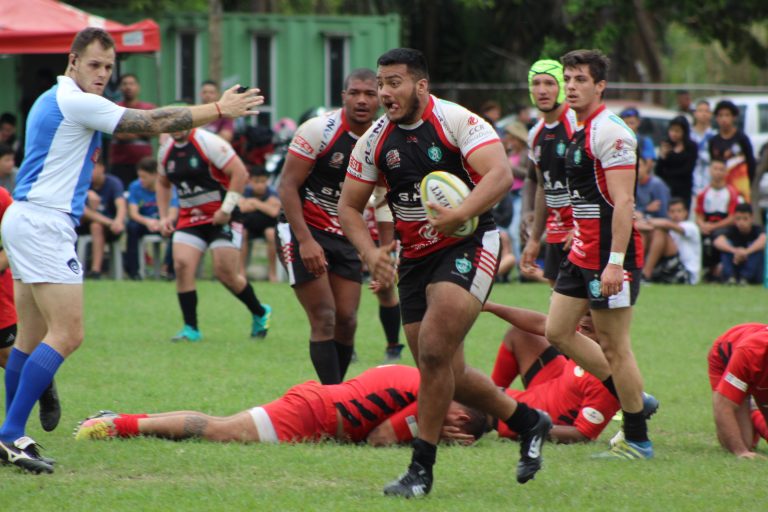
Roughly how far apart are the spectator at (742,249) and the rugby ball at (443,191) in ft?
39.4

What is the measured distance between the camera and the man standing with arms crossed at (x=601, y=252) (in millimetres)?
6750

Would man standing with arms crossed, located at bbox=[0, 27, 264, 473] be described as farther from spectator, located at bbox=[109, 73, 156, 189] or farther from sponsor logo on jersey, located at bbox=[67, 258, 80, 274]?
spectator, located at bbox=[109, 73, 156, 189]

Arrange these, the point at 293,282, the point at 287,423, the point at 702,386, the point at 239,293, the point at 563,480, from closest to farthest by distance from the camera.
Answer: the point at 563,480
the point at 287,423
the point at 293,282
the point at 702,386
the point at 239,293

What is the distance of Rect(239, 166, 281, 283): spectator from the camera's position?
55.7 ft

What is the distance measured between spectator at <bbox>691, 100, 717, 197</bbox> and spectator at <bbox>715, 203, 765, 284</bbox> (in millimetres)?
1517

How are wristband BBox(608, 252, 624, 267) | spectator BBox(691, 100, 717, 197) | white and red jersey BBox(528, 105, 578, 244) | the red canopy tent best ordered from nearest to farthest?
wristband BBox(608, 252, 624, 267), white and red jersey BBox(528, 105, 578, 244), the red canopy tent, spectator BBox(691, 100, 717, 197)

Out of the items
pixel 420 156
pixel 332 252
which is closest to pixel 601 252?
pixel 420 156

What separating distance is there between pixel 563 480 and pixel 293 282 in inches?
104

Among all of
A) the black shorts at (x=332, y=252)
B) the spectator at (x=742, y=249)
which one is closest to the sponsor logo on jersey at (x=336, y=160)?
the black shorts at (x=332, y=252)

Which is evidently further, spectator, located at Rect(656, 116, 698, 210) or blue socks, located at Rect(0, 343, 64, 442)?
spectator, located at Rect(656, 116, 698, 210)

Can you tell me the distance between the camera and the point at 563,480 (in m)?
6.24

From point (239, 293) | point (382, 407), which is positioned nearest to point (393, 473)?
point (382, 407)

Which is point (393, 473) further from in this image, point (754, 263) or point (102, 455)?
point (754, 263)

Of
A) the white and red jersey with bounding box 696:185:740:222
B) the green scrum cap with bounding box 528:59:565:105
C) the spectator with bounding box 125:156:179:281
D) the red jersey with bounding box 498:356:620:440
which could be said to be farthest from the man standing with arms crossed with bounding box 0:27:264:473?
the white and red jersey with bounding box 696:185:740:222
